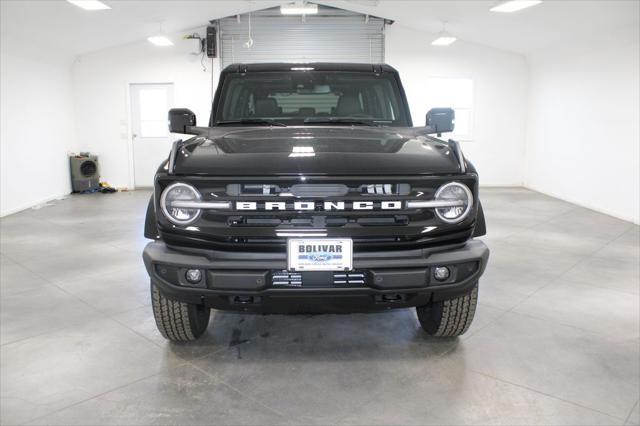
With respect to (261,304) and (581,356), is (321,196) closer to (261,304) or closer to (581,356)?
(261,304)

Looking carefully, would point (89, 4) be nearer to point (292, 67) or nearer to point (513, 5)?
point (292, 67)

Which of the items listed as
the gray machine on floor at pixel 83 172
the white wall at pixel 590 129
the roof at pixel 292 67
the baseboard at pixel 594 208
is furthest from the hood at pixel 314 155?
the gray machine on floor at pixel 83 172

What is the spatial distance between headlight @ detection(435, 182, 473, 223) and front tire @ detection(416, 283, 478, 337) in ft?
1.82

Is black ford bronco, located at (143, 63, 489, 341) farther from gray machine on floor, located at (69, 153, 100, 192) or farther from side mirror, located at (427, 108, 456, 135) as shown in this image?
gray machine on floor, located at (69, 153, 100, 192)

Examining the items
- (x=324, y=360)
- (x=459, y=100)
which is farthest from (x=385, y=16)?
(x=324, y=360)

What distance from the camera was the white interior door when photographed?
11.0 m

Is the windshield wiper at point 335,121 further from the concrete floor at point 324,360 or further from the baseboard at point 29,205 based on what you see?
the baseboard at point 29,205

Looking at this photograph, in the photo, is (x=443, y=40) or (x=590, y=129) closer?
(x=590, y=129)

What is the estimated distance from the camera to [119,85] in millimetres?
10875

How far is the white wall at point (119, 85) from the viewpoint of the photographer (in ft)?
35.3

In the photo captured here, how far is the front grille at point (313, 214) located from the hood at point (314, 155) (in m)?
0.05

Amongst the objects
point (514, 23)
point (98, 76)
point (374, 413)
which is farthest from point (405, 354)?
point (98, 76)

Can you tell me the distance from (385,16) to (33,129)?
6735mm

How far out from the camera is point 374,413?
2186mm
